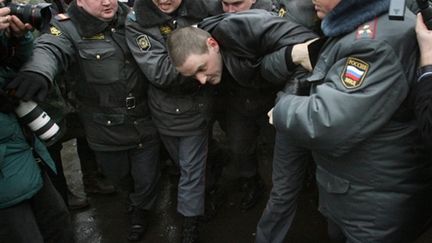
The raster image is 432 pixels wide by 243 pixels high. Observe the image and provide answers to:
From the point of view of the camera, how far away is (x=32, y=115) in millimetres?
2055

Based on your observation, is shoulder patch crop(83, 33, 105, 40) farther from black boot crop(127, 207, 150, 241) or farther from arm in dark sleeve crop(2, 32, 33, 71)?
black boot crop(127, 207, 150, 241)

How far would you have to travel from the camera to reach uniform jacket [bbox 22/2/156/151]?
8.55 ft

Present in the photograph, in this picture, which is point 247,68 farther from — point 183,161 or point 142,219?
point 142,219

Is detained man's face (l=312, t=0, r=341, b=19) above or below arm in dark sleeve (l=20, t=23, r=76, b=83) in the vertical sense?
above

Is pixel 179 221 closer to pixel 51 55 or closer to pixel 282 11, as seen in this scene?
pixel 51 55

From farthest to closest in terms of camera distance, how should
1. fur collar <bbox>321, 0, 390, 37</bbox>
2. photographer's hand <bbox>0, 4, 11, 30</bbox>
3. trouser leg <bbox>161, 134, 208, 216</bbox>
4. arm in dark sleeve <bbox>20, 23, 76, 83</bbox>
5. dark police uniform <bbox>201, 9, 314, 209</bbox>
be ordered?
1. trouser leg <bbox>161, 134, 208, 216</bbox>
2. dark police uniform <bbox>201, 9, 314, 209</bbox>
3. arm in dark sleeve <bbox>20, 23, 76, 83</bbox>
4. photographer's hand <bbox>0, 4, 11, 30</bbox>
5. fur collar <bbox>321, 0, 390, 37</bbox>

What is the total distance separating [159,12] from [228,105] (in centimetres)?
87

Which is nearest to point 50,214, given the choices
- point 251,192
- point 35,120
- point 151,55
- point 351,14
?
point 35,120

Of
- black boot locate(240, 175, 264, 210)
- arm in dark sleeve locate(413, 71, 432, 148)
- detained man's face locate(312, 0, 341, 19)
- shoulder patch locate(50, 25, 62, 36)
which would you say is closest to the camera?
arm in dark sleeve locate(413, 71, 432, 148)

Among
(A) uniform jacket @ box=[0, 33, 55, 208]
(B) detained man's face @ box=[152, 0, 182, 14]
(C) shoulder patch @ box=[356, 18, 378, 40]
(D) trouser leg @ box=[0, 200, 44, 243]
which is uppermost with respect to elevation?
(C) shoulder patch @ box=[356, 18, 378, 40]

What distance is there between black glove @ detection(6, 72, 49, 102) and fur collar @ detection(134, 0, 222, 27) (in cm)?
80

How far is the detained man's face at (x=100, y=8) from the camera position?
102 inches

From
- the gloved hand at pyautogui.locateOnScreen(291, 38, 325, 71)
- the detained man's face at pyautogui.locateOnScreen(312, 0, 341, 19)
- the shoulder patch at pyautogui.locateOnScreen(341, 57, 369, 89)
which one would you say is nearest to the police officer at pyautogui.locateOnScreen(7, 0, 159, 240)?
the gloved hand at pyautogui.locateOnScreen(291, 38, 325, 71)

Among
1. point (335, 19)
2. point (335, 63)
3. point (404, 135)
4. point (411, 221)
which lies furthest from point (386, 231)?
point (335, 19)
